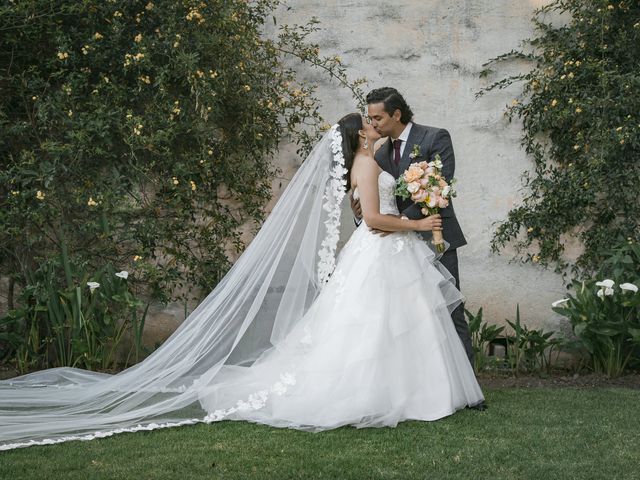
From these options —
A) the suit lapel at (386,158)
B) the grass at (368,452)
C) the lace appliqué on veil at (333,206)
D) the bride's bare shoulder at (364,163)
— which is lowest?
the grass at (368,452)

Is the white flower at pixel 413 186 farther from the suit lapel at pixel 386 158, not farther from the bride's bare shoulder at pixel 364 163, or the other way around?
the suit lapel at pixel 386 158

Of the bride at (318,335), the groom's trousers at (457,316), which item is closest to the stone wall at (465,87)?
the groom's trousers at (457,316)

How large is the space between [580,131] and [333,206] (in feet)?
7.58

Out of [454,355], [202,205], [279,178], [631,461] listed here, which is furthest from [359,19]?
[631,461]

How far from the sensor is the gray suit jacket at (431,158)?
456cm

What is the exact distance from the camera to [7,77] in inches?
219

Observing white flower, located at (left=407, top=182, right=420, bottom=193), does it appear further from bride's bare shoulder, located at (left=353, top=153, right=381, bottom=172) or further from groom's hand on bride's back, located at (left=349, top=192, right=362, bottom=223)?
groom's hand on bride's back, located at (left=349, top=192, right=362, bottom=223)

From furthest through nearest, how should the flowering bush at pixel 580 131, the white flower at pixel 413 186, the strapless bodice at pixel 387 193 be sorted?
1. the flowering bush at pixel 580 131
2. the strapless bodice at pixel 387 193
3. the white flower at pixel 413 186

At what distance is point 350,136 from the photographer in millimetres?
4324

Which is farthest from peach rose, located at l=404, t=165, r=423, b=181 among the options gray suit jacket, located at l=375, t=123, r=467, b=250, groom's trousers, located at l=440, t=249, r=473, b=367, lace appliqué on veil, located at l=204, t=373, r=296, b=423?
lace appliqué on veil, located at l=204, t=373, r=296, b=423

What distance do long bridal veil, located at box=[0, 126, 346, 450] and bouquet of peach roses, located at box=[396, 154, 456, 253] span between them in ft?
1.15

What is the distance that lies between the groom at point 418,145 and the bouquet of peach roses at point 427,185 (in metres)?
0.23

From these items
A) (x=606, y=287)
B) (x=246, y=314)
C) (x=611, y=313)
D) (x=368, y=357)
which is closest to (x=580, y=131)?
(x=606, y=287)

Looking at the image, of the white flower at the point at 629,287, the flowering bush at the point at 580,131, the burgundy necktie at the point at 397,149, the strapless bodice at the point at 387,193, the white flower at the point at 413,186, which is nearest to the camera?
the white flower at the point at 413,186
